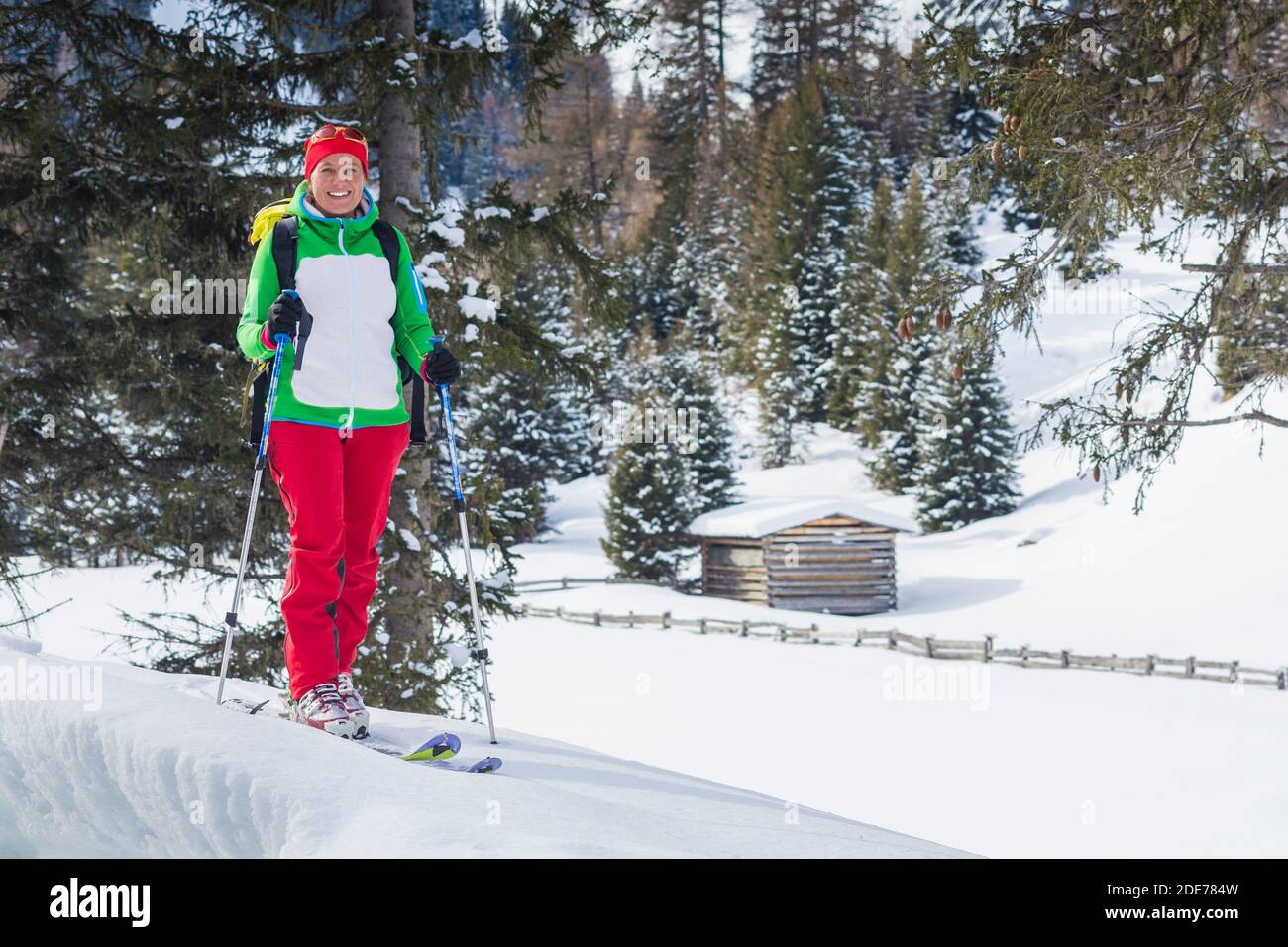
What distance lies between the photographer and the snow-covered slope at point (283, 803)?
232cm

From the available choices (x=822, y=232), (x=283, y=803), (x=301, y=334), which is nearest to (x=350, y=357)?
(x=301, y=334)

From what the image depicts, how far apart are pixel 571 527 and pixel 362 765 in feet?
135

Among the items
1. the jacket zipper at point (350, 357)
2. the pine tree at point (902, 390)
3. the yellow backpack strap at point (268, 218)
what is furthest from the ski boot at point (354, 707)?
the pine tree at point (902, 390)

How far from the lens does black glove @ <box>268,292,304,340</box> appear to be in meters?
3.96

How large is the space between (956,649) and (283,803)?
22.0 meters

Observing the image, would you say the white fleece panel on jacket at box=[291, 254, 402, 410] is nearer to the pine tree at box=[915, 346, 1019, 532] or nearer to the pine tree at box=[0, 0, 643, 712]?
the pine tree at box=[0, 0, 643, 712]

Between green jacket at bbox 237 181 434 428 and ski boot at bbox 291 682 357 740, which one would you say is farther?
green jacket at bbox 237 181 434 428

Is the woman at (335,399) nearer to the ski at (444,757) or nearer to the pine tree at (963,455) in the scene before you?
the ski at (444,757)

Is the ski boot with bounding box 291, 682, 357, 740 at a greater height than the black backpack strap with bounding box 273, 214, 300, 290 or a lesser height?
lesser

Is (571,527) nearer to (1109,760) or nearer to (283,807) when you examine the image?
(1109,760)

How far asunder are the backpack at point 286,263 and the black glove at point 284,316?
23 centimetres

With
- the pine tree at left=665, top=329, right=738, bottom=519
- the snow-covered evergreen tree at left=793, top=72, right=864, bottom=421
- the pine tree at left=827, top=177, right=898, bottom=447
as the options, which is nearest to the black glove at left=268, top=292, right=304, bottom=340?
the pine tree at left=665, top=329, right=738, bottom=519

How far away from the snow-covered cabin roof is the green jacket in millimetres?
26788

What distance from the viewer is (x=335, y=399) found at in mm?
4219
